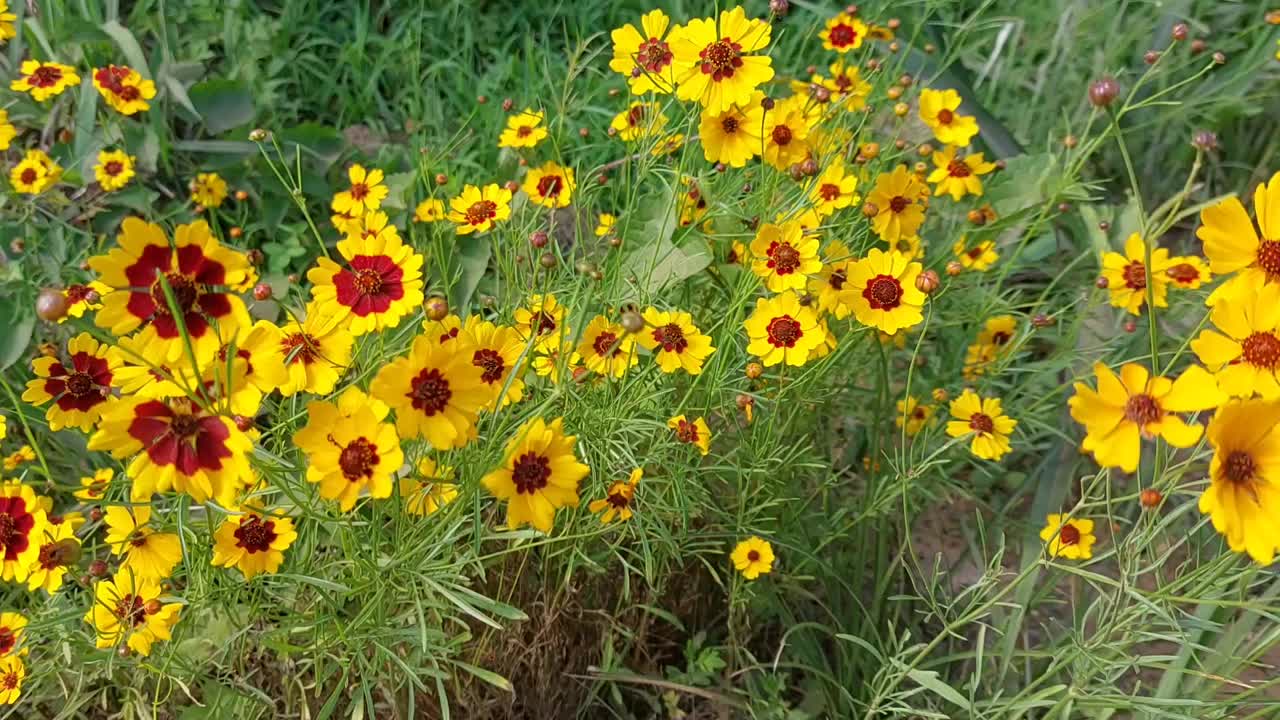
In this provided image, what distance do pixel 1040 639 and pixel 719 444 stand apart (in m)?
0.76

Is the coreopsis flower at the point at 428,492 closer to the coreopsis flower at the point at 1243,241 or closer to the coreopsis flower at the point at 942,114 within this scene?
the coreopsis flower at the point at 1243,241

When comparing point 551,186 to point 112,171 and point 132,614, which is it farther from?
point 112,171

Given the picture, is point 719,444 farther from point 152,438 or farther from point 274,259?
point 274,259

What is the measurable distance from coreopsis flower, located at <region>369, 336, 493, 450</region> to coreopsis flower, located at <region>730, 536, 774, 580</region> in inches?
19.9

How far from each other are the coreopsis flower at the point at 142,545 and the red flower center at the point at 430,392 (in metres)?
0.41

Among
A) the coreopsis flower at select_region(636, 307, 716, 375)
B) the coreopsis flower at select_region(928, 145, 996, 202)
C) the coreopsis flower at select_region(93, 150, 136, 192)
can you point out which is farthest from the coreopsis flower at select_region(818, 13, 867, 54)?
the coreopsis flower at select_region(93, 150, 136, 192)

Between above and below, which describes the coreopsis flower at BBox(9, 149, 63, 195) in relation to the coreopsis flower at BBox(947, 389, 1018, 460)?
below

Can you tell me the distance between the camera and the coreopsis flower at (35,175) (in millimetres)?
1571

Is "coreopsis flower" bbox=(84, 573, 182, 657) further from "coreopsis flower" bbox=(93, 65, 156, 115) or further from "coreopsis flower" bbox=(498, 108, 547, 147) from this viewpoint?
"coreopsis flower" bbox=(93, 65, 156, 115)

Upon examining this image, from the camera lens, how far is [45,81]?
5.39 ft

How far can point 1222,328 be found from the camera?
0.74 metres

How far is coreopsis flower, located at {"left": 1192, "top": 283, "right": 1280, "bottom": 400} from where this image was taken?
708 mm

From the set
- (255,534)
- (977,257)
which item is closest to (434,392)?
(255,534)

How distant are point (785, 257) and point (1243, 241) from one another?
17.7 inches
